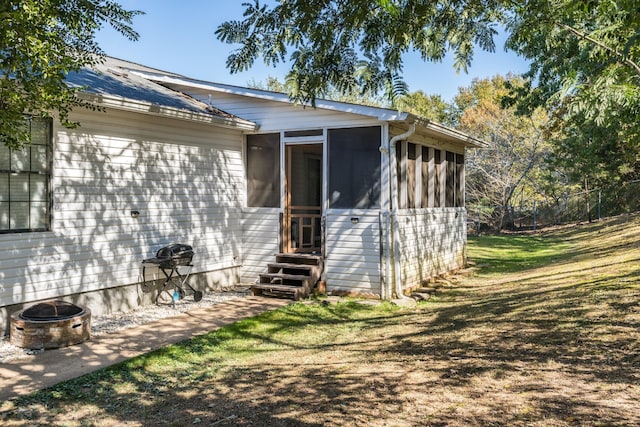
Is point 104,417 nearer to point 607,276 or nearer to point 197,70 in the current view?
point 607,276

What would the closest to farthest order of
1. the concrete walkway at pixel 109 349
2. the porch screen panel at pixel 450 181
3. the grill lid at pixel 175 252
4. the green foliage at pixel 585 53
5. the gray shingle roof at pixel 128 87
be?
the concrete walkway at pixel 109 349, the green foliage at pixel 585 53, the gray shingle roof at pixel 128 87, the grill lid at pixel 175 252, the porch screen panel at pixel 450 181

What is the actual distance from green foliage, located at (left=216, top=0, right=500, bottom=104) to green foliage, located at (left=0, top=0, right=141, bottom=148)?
4.21ft

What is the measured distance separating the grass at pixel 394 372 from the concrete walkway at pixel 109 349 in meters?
0.20

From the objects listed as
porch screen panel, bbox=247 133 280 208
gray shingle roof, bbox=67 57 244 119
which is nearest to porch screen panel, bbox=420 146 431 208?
porch screen panel, bbox=247 133 280 208

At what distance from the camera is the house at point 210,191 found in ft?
20.2

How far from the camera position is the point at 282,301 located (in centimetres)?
787

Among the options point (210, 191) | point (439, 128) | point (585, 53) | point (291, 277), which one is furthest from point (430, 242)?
point (210, 191)

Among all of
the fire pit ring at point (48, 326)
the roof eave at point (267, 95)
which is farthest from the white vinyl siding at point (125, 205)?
the roof eave at point (267, 95)

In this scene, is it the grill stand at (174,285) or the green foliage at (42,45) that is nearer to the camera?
the green foliage at (42,45)

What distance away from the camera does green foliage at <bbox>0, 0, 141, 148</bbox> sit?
3.68 m

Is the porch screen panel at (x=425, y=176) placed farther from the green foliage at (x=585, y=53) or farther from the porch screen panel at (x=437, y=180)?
the green foliage at (x=585, y=53)

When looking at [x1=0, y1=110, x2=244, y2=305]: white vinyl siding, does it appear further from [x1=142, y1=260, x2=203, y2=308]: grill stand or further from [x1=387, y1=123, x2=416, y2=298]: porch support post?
[x1=387, y1=123, x2=416, y2=298]: porch support post

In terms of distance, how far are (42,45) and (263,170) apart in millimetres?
5479

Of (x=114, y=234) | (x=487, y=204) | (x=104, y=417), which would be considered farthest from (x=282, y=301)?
(x=487, y=204)
